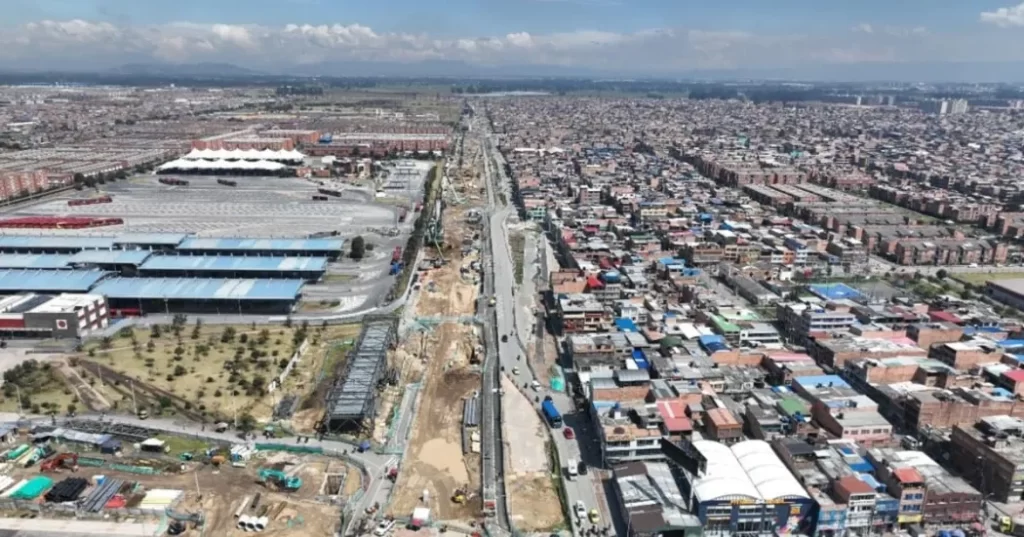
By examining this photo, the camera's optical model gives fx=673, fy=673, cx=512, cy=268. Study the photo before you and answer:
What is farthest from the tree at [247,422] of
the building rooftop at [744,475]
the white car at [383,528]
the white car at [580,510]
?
the building rooftop at [744,475]

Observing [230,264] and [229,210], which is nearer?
[230,264]

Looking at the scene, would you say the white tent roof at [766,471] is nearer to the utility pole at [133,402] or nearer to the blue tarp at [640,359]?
the blue tarp at [640,359]

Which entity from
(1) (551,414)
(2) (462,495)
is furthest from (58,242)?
(2) (462,495)

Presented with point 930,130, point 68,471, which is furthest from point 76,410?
point 930,130

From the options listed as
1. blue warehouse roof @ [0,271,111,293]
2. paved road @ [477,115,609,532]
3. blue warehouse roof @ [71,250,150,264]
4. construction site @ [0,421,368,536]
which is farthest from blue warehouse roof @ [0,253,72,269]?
paved road @ [477,115,609,532]

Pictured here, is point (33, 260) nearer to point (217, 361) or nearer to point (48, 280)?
point (48, 280)

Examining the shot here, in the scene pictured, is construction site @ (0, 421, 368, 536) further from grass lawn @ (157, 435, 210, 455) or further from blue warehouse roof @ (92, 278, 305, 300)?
blue warehouse roof @ (92, 278, 305, 300)
